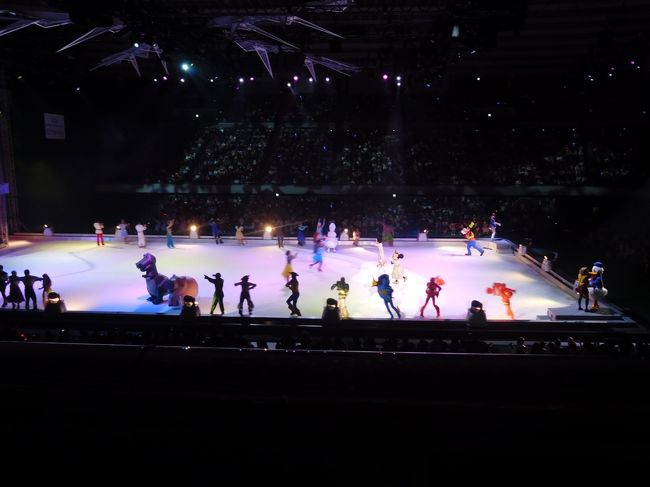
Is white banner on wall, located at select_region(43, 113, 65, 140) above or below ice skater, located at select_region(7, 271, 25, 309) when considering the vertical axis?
above

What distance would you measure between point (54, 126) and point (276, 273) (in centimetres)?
1549

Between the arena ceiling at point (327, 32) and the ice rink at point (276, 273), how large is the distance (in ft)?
21.3

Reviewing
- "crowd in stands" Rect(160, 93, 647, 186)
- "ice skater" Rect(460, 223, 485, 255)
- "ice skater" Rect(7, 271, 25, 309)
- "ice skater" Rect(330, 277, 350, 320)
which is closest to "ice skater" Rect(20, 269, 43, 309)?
"ice skater" Rect(7, 271, 25, 309)

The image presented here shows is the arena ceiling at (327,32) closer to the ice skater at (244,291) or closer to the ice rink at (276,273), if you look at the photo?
the ice skater at (244,291)

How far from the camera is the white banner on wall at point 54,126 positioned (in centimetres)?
2197

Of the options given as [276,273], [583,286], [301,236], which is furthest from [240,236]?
[583,286]

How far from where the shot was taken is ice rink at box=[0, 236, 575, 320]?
37.6 feet

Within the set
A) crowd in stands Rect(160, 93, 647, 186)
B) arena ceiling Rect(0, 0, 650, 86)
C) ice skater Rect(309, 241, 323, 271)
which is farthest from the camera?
crowd in stands Rect(160, 93, 647, 186)

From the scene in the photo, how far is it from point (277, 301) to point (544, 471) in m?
10.7

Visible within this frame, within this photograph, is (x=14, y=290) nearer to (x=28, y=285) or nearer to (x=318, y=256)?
(x=28, y=285)

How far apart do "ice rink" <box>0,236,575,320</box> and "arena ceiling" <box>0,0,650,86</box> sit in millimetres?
6497

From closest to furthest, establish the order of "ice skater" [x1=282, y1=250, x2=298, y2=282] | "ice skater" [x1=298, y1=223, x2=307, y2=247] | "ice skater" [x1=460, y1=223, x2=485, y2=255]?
1. "ice skater" [x1=282, y1=250, x2=298, y2=282]
2. "ice skater" [x1=460, y1=223, x2=485, y2=255]
3. "ice skater" [x1=298, y1=223, x2=307, y2=247]

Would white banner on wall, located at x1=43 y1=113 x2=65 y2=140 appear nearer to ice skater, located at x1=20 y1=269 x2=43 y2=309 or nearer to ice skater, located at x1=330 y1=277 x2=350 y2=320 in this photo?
ice skater, located at x1=20 y1=269 x2=43 y2=309

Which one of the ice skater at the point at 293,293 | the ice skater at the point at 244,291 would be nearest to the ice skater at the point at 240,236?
the ice skater at the point at 244,291
